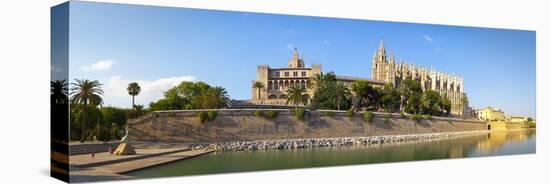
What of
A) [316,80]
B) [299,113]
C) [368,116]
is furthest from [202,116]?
[368,116]

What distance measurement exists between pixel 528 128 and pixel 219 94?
1119 centimetres

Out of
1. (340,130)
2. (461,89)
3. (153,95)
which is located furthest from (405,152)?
(153,95)

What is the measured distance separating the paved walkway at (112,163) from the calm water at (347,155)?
0.21m

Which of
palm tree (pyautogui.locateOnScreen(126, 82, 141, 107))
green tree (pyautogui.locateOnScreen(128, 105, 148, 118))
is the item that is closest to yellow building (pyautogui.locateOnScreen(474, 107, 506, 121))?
green tree (pyautogui.locateOnScreen(128, 105, 148, 118))

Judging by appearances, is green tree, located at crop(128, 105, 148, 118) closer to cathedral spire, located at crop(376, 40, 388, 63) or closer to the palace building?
the palace building

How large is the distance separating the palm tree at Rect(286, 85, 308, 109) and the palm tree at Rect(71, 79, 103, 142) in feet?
20.9

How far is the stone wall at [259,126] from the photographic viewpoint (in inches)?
658

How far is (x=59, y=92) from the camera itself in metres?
15.1

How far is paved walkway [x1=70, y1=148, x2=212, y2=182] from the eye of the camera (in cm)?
1444

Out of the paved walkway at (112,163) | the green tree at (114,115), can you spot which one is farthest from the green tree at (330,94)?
the green tree at (114,115)

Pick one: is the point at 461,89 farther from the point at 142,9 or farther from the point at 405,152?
the point at 142,9

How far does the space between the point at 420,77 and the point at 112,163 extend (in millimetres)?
11008

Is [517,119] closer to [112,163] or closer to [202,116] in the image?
[202,116]

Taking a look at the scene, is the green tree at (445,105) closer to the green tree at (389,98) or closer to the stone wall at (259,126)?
the stone wall at (259,126)
